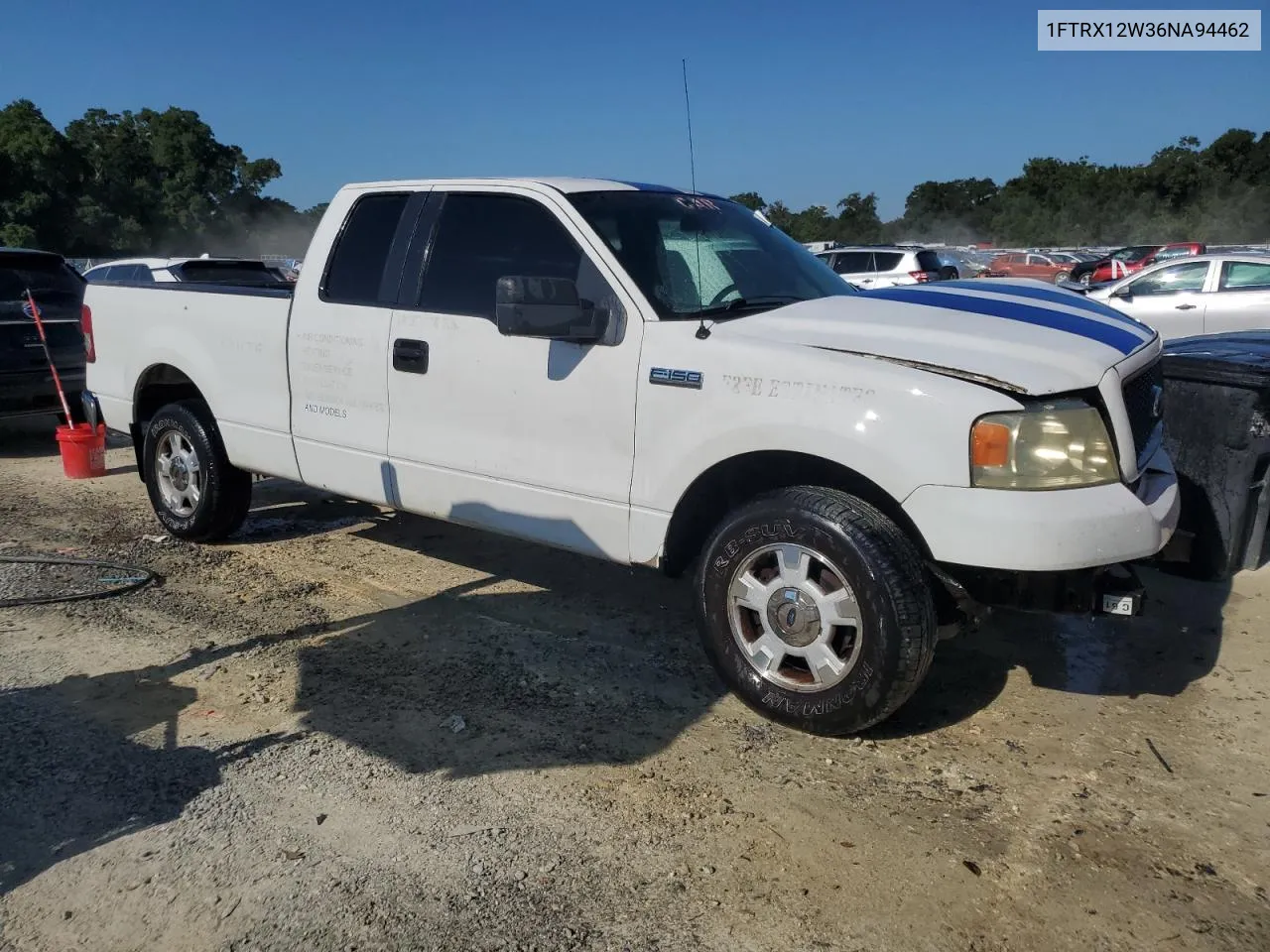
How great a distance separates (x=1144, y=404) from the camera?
3.84 m

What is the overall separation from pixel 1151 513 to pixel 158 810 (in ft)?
10.9

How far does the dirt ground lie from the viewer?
2762 mm

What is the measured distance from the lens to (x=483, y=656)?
448 cm

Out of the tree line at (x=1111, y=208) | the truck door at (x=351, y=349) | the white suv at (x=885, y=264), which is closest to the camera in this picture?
the truck door at (x=351, y=349)

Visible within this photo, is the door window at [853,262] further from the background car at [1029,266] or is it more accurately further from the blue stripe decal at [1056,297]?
the blue stripe decal at [1056,297]

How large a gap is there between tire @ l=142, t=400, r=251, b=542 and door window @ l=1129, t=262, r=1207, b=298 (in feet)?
42.2

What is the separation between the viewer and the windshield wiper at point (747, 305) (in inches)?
160

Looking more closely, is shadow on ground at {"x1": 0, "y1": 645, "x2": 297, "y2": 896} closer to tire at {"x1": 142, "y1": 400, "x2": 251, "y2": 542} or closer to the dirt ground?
the dirt ground

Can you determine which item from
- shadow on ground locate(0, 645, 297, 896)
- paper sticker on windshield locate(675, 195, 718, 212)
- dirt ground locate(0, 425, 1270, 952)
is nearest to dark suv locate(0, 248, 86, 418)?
dirt ground locate(0, 425, 1270, 952)

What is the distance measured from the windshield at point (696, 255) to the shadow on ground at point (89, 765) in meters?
2.28

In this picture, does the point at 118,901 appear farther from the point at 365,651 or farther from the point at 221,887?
the point at 365,651

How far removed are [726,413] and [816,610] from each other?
0.76 meters

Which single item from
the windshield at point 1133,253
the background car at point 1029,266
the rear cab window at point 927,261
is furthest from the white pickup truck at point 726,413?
the background car at point 1029,266

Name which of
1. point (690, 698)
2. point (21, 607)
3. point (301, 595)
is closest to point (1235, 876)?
point (690, 698)
